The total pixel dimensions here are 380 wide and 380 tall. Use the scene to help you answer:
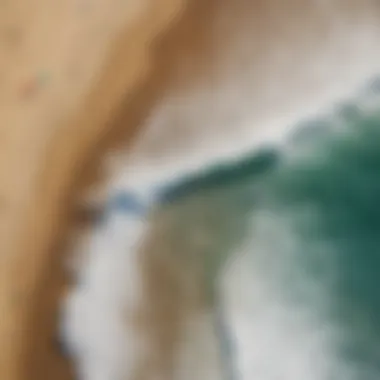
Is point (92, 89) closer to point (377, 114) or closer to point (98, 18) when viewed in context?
point (98, 18)

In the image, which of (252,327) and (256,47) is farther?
(256,47)

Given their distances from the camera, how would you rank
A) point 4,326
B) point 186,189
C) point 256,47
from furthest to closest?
point 256,47 → point 186,189 → point 4,326

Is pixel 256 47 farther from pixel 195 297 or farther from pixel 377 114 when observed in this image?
pixel 195 297

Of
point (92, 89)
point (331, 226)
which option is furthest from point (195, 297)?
point (92, 89)

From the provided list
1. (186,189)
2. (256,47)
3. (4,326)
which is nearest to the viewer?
(4,326)

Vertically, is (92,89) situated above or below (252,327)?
above

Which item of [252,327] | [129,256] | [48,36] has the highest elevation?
[48,36]

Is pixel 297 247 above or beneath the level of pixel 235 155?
beneath

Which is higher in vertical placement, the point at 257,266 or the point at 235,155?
the point at 235,155
